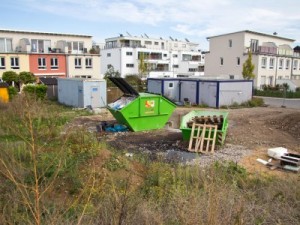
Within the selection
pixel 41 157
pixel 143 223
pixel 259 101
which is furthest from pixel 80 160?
pixel 259 101

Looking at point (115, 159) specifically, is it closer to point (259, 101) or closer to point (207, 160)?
point (207, 160)

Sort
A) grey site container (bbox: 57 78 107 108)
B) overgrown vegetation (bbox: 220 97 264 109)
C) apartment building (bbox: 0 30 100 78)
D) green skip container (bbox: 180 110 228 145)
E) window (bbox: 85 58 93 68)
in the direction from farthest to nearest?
1. window (bbox: 85 58 93 68)
2. apartment building (bbox: 0 30 100 78)
3. overgrown vegetation (bbox: 220 97 264 109)
4. grey site container (bbox: 57 78 107 108)
5. green skip container (bbox: 180 110 228 145)

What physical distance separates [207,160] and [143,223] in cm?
619

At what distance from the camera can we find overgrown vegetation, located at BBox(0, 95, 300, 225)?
354cm

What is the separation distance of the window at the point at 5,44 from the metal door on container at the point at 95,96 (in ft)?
74.8

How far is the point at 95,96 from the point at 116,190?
1722cm

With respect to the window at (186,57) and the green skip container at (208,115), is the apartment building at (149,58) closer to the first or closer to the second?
the window at (186,57)

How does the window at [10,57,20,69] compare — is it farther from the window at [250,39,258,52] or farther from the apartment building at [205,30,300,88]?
the window at [250,39,258,52]

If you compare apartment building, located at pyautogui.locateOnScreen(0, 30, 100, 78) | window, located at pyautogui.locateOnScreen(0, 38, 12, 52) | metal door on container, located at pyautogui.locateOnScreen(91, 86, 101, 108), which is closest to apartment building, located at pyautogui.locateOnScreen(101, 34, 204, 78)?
apartment building, located at pyautogui.locateOnScreen(0, 30, 100, 78)

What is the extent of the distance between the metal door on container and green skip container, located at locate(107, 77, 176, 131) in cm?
715

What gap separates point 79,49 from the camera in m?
45.2

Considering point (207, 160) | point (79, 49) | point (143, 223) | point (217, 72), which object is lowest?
point (207, 160)

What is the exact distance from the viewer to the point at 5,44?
1532 inches

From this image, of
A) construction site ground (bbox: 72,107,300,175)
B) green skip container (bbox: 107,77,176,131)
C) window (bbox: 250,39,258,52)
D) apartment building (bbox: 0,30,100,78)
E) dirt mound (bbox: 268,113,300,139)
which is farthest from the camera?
window (bbox: 250,39,258,52)
